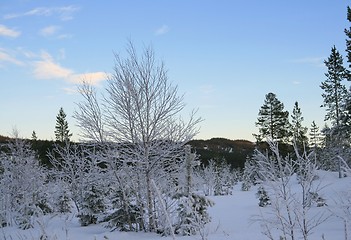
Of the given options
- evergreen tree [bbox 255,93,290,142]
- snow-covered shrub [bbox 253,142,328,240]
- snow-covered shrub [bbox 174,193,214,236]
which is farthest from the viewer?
evergreen tree [bbox 255,93,290,142]

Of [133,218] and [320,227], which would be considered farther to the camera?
[133,218]

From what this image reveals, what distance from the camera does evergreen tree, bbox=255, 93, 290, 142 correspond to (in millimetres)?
45688

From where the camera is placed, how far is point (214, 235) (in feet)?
45.0

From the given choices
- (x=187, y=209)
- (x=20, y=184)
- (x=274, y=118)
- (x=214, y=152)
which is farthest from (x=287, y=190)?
(x=214, y=152)

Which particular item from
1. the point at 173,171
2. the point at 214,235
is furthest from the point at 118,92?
the point at 214,235

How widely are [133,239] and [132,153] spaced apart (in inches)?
143

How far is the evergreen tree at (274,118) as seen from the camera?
45688 mm

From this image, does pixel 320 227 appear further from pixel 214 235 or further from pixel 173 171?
pixel 173 171

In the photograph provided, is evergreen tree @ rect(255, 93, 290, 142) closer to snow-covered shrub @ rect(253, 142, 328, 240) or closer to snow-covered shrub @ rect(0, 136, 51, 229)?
snow-covered shrub @ rect(0, 136, 51, 229)

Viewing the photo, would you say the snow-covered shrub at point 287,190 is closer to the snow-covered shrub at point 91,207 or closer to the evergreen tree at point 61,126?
the snow-covered shrub at point 91,207

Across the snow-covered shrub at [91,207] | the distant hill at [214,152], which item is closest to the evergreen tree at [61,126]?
the distant hill at [214,152]

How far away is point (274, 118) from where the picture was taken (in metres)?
46.1

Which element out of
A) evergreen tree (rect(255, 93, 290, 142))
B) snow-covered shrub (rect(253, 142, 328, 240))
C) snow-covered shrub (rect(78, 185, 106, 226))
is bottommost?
snow-covered shrub (rect(78, 185, 106, 226))

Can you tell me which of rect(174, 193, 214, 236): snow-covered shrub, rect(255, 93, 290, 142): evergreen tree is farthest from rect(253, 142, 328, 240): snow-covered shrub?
rect(255, 93, 290, 142): evergreen tree
